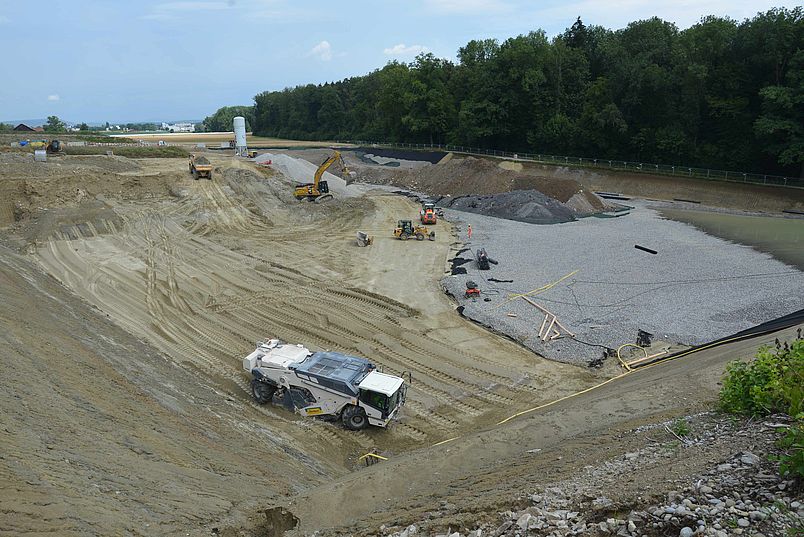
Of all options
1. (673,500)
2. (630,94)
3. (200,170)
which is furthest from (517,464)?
(630,94)

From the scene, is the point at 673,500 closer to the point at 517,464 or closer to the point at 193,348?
the point at 517,464

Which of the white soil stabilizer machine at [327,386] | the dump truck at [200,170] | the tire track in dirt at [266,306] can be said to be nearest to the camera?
the white soil stabilizer machine at [327,386]

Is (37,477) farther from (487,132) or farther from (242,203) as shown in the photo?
(487,132)

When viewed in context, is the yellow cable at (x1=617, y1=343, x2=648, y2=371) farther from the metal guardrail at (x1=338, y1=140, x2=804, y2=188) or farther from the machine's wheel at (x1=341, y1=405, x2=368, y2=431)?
the metal guardrail at (x1=338, y1=140, x2=804, y2=188)

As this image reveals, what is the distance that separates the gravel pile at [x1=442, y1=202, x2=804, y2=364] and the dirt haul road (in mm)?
1363

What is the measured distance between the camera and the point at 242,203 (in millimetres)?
36500

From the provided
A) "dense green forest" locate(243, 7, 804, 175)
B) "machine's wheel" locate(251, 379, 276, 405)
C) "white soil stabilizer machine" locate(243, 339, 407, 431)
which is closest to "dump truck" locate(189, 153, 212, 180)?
"white soil stabilizer machine" locate(243, 339, 407, 431)

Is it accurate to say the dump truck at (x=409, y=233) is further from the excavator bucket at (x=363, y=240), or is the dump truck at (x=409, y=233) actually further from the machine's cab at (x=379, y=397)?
the machine's cab at (x=379, y=397)

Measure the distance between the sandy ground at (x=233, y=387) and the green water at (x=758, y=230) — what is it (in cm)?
1488

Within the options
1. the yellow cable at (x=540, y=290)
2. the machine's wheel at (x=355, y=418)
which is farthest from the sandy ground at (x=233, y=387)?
the yellow cable at (x=540, y=290)

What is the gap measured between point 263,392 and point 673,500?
10.2 m

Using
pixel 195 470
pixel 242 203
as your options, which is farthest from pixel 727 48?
pixel 195 470

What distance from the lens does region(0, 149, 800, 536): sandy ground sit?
804 cm

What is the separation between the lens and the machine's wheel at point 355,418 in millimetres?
12414
